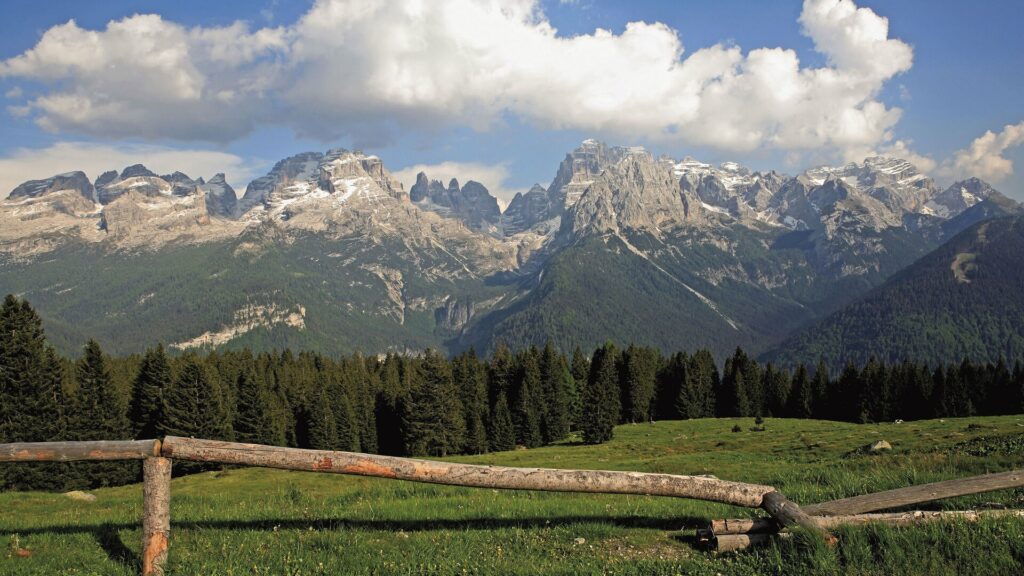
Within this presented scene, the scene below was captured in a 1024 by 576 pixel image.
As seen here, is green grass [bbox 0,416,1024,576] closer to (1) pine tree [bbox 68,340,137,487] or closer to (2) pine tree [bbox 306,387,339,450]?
(1) pine tree [bbox 68,340,137,487]

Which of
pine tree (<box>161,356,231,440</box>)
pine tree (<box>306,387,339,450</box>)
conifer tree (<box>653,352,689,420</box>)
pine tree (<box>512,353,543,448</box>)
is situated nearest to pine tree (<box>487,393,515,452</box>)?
pine tree (<box>512,353,543,448</box>)

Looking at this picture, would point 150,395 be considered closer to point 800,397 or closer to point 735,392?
point 735,392

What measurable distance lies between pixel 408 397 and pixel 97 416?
139 feet

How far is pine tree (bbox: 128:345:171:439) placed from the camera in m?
82.4

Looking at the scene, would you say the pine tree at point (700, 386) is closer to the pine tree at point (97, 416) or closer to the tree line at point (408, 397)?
the tree line at point (408, 397)

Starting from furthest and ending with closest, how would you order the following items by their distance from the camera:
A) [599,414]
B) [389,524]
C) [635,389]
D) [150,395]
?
[635,389] < [599,414] < [150,395] < [389,524]

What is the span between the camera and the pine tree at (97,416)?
222 ft

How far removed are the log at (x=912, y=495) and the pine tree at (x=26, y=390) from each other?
7306cm

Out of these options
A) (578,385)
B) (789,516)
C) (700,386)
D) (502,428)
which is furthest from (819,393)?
(789,516)

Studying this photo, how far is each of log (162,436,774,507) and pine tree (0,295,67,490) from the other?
65893mm

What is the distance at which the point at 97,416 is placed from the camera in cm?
7275

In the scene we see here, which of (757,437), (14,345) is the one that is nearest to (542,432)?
(757,437)

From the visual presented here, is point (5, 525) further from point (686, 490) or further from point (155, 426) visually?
point (155, 426)

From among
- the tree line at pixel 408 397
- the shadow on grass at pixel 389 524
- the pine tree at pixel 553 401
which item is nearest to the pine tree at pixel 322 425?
the tree line at pixel 408 397
